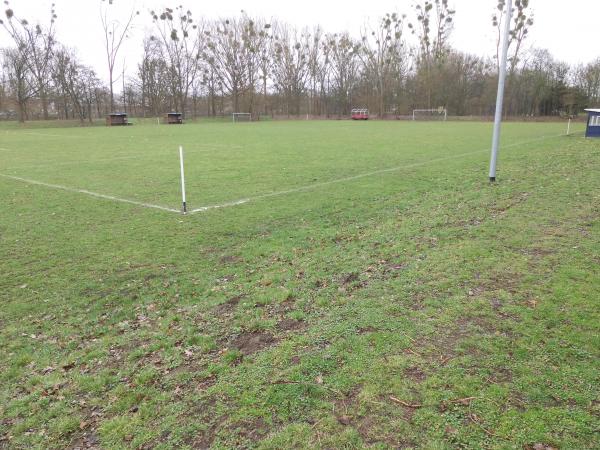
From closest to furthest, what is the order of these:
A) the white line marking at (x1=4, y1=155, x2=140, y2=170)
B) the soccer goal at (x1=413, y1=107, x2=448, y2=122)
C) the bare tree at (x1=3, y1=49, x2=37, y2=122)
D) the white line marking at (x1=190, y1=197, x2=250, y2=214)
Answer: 1. the white line marking at (x1=190, y1=197, x2=250, y2=214)
2. the white line marking at (x1=4, y1=155, x2=140, y2=170)
3. the bare tree at (x1=3, y1=49, x2=37, y2=122)
4. the soccer goal at (x1=413, y1=107, x2=448, y2=122)

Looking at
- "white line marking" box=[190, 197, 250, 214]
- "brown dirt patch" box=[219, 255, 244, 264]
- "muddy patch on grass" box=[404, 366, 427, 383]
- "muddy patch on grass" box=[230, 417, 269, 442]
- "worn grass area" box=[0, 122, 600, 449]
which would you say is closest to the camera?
"muddy patch on grass" box=[230, 417, 269, 442]

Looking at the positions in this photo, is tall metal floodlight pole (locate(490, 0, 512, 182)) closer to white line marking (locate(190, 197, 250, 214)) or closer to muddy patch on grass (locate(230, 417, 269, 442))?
white line marking (locate(190, 197, 250, 214))

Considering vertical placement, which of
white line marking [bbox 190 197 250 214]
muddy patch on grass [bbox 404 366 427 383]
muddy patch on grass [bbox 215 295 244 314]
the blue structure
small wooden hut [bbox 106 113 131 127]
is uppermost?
small wooden hut [bbox 106 113 131 127]

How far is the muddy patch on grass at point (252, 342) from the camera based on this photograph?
4.13m

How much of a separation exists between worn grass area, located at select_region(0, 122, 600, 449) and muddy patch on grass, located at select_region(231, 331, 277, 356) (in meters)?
0.04

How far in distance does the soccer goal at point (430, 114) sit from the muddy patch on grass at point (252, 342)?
61.6 metres

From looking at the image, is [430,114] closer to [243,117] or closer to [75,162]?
[243,117]

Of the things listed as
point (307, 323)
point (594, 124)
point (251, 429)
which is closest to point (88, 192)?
point (307, 323)

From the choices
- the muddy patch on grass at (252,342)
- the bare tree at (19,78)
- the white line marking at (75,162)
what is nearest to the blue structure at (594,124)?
the white line marking at (75,162)

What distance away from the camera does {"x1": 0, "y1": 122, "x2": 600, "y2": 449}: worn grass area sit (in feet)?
10.1

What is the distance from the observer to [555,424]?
2.86 m

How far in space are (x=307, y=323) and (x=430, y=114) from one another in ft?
208

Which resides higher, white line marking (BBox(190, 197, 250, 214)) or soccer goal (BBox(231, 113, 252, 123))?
soccer goal (BBox(231, 113, 252, 123))

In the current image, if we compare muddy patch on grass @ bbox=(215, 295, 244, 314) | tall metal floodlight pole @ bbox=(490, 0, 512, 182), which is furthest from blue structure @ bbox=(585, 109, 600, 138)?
muddy patch on grass @ bbox=(215, 295, 244, 314)
